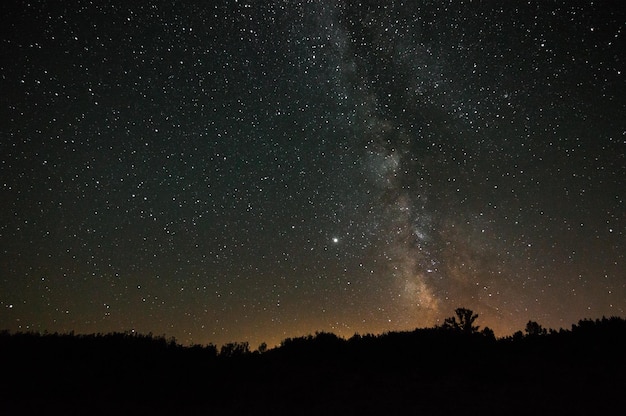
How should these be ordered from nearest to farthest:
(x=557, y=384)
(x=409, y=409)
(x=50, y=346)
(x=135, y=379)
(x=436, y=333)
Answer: (x=409, y=409) < (x=557, y=384) < (x=135, y=379) < (x=50, y=346) < (x=436, y=333)

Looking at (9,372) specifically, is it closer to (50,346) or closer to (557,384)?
(50,346)

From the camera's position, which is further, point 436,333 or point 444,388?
point 436,333

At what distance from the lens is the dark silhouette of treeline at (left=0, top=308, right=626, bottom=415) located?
7.80m

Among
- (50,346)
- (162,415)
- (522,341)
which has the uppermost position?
(522,341)

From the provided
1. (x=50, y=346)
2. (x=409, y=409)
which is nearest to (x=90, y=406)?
(x=50, y=346)

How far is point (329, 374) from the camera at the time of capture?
9.88 meters

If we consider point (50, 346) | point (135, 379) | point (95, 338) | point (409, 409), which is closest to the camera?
point (409, 409)

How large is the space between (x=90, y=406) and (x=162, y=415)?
1.59 meters

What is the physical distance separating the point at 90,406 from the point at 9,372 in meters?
2.71

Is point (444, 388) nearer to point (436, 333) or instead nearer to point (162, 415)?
point (436, 333)

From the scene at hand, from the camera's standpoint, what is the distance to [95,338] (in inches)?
436

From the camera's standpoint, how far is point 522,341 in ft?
37.9

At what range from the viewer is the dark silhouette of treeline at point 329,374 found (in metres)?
7.80

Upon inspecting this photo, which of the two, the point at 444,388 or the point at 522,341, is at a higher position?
the point at 522,341
